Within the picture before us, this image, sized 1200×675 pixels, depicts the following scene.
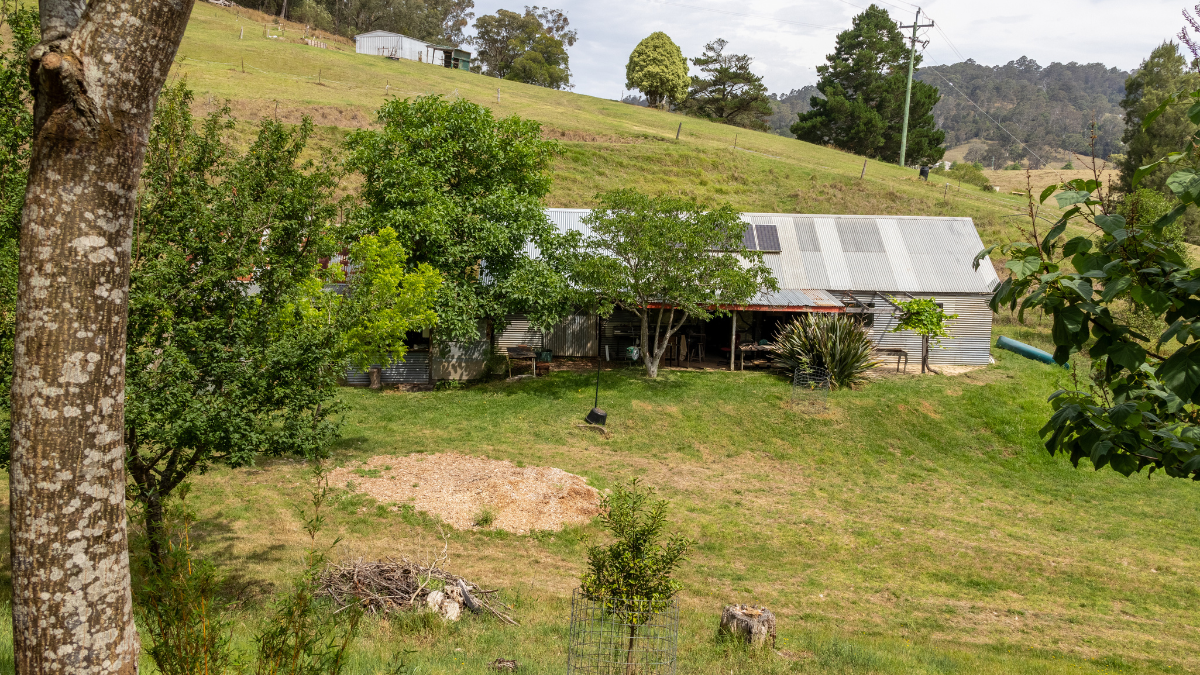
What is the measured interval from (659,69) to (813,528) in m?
69.3

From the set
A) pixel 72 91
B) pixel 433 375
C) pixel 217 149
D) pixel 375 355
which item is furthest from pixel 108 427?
pixel 433 375

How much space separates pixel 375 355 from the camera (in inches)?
685

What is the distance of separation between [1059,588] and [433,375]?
55.8ft

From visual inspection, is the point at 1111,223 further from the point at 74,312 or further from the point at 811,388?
the point at 811,388

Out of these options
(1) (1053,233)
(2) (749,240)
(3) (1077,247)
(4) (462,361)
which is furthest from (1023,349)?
(3) (1077,247)

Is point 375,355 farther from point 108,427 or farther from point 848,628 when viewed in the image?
point 108,427

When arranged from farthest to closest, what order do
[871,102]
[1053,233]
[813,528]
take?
[871,102] → [813,528] → [1053,233]

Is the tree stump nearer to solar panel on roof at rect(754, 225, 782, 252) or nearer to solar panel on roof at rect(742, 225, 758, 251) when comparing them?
solar panel on roof at rect(742, 225, 758, 251)

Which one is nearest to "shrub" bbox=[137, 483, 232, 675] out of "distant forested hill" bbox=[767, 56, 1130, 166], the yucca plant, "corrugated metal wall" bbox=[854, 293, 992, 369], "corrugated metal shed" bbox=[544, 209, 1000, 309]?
the yucca plant

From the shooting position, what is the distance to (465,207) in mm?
22766

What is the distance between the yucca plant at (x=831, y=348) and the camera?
896 inches

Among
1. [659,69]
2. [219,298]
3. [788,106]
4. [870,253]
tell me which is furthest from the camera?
[788,106]

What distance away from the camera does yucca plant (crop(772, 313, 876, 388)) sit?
896 inches

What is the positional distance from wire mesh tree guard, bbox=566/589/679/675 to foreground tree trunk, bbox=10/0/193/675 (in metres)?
4.56
